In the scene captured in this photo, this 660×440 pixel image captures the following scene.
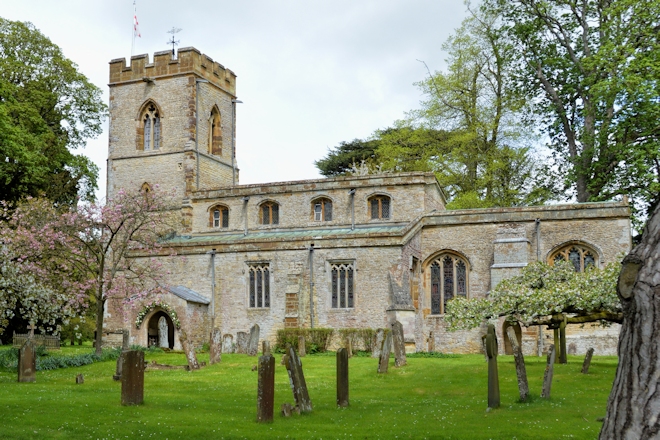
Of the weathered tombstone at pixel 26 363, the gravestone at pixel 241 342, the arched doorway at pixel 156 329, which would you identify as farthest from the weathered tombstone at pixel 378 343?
the weathered tombstone at pixel 26 363

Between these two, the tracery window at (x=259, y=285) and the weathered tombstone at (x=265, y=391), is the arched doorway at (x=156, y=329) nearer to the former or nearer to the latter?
the tracery window at (x=259, y=285)

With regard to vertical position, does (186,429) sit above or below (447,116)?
below

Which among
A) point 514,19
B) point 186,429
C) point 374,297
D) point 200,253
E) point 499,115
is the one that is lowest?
point 186,429

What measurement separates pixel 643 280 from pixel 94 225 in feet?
83.2

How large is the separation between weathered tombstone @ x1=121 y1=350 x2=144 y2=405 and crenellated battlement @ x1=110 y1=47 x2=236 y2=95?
2578 cm

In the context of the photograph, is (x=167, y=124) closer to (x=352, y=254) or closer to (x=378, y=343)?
(x=352, y=254)

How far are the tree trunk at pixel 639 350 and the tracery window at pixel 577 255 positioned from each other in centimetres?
2566

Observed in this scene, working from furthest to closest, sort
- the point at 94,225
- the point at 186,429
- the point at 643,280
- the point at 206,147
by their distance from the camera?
the point at 206,147 → the point at 94,225 → the point at 186,429 → the point at 643,280

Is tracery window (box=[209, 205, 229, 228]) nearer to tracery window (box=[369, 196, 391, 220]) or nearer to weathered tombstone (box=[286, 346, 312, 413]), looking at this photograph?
tracery window (box=[369, 196, 391, 220])

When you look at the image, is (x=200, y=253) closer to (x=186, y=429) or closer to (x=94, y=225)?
(x=94, y=225)

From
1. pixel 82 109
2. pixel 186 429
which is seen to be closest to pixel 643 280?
pixel 186 429

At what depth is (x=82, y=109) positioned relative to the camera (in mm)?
42312

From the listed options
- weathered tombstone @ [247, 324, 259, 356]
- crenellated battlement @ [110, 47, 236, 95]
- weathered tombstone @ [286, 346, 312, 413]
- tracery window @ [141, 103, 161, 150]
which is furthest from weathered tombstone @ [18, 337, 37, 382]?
crenellated battlement @ [110, 47, 236, 95]

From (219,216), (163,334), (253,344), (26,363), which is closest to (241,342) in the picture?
(253,344)
